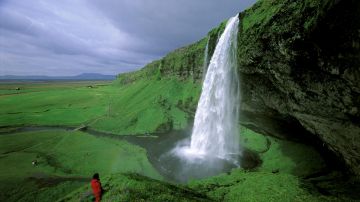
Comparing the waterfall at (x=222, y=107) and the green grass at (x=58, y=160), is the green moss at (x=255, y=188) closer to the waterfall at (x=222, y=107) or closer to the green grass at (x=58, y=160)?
the green grass at (x=58, y=160)

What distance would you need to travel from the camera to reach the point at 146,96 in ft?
214

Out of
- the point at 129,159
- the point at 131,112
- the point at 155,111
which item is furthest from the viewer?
the point at 131,112

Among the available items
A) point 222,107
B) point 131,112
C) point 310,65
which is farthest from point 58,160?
point 310,65

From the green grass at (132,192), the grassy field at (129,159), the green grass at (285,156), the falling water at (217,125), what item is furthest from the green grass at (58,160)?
the green grass at (285,156)

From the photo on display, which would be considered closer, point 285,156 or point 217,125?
point 285,156

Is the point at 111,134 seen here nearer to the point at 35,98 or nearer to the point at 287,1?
the point at 287,1

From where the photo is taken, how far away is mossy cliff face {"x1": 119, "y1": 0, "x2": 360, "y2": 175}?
15.5m

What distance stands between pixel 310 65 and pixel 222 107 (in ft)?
53.2

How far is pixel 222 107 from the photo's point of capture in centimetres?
3406

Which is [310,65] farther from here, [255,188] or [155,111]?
[155,111]

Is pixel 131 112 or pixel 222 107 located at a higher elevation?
pixel 222 107

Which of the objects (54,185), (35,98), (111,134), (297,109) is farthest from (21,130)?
(297,109)

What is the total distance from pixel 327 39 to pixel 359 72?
8.93ft

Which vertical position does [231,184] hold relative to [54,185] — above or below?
above
